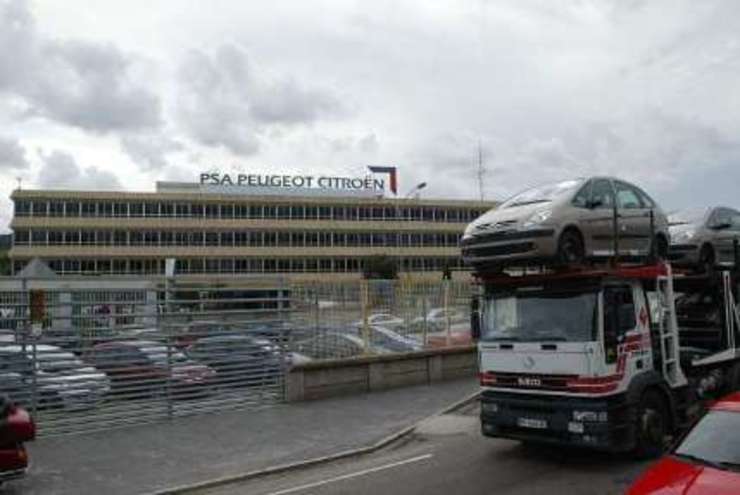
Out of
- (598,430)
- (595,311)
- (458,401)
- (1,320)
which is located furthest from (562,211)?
(1,320)

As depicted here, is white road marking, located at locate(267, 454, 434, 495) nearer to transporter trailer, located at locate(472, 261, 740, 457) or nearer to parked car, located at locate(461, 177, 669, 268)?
transporter trailer, located at locate(472, 261, 740, 457)

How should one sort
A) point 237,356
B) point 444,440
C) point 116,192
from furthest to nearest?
point 116,192 < point 237,356 < point 444,440

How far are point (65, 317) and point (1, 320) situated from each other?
3.49 ft

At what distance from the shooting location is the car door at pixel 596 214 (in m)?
13.3

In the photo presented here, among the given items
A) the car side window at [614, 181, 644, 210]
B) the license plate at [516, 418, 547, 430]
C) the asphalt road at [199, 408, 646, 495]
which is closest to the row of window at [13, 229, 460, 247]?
the asphalt road at [199, 408, 646, 495]

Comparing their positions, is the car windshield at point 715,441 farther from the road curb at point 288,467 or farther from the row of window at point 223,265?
the row of window at point 223,265

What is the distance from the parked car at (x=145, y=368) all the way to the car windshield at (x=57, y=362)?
1.03ft

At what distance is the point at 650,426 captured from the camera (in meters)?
12.0

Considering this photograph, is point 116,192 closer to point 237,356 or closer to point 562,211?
point 237,356

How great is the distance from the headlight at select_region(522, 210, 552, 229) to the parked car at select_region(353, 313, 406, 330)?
8.93 m

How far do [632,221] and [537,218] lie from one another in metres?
1.74

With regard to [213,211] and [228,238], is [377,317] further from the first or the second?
[213,211]

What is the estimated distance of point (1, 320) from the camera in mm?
15750

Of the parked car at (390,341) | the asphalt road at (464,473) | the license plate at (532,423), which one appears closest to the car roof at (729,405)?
the asphalt road at (464,473)
